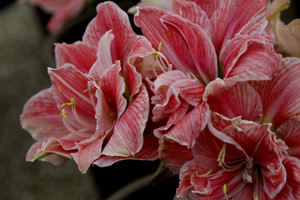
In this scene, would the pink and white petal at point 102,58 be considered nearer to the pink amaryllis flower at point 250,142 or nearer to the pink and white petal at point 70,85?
the pink and white petal at point 70,85

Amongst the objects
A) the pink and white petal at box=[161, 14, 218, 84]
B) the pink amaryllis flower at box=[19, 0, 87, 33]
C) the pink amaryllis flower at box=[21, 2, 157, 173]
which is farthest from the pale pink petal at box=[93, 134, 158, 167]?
the pink amaryllis flower at box=[19, 0, 87, 33]

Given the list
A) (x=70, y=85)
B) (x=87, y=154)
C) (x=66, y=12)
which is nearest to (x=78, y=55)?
(x=70, y=85)

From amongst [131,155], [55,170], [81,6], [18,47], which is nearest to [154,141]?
[131,155]

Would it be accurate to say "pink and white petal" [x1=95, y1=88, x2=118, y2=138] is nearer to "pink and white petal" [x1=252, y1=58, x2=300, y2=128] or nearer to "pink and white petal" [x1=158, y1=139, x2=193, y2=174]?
"pink and white petal" [x1=158, y1=139, x2=193, y2=174]

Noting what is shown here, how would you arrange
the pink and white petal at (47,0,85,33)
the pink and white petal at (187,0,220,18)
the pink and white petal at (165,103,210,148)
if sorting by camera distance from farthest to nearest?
the pink and white petal at (47,0,85,33) < the pink and white petal at (187,0,220,18) < the pink and white petal at (165,103,210,148)

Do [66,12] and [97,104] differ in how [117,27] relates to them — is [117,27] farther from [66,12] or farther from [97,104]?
[66,12]

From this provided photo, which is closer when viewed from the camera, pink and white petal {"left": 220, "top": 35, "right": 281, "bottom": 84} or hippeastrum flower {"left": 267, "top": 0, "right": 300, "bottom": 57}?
pink and white petal {"left": 220, "top": 35, "right": 281, "bottom": 84}

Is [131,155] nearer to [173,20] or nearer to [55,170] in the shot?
[173,20]
